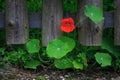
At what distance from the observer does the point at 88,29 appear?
359 cm

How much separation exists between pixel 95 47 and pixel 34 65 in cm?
56

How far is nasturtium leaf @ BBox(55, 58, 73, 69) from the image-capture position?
3.59 m

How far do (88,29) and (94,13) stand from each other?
0.21m

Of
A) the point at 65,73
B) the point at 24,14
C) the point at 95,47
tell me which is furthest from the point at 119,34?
the point at 24,14

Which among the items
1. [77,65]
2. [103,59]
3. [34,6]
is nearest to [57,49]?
[77,65]

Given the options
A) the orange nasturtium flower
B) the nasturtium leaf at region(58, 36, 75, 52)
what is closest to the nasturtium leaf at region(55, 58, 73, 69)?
the nasturtium leaf at region(58, 36, 75, 52)

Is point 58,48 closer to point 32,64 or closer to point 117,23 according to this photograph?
point 32,64

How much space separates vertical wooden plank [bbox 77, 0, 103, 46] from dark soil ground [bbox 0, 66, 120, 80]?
259 millimetres

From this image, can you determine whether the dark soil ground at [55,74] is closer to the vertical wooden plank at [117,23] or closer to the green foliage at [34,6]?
the vertical wooden plank at [117,23]

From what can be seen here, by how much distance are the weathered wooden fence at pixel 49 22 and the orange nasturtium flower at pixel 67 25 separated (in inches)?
3.4

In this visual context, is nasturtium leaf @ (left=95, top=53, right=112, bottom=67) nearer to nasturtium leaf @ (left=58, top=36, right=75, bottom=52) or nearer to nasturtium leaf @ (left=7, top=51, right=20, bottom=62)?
nasturtium leaf @ (left=58, top=36, right=75, bottom=52)

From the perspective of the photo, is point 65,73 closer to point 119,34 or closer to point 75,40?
point 75,40

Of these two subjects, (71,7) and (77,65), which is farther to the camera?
(71,7)

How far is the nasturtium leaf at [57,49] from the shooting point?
343cm
